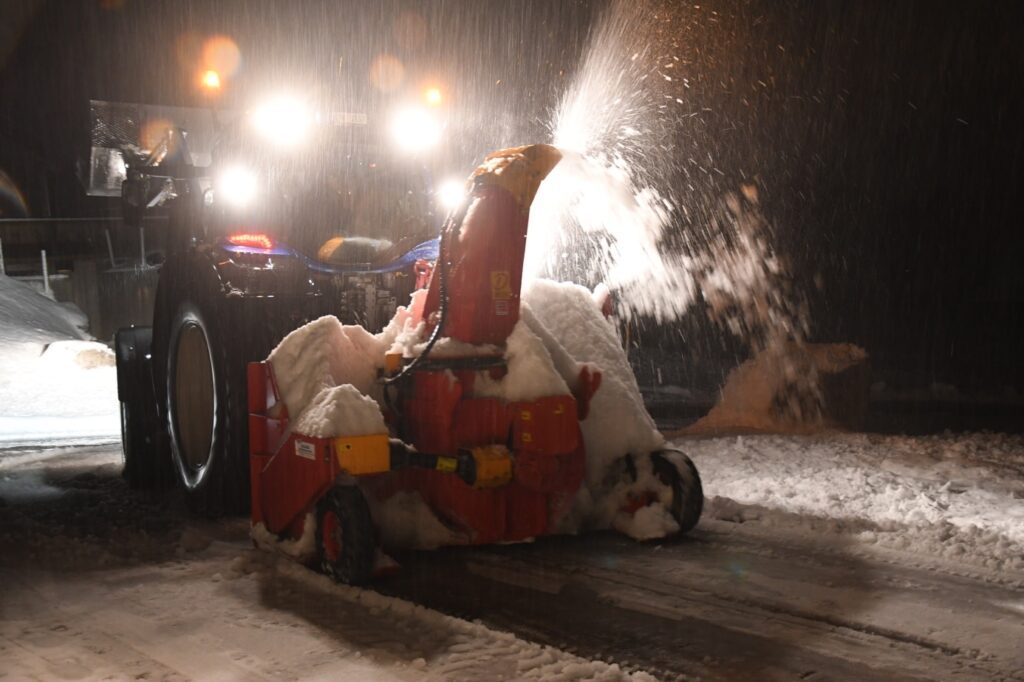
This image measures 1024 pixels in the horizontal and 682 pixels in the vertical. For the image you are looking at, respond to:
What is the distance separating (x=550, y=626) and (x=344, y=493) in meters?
1.23

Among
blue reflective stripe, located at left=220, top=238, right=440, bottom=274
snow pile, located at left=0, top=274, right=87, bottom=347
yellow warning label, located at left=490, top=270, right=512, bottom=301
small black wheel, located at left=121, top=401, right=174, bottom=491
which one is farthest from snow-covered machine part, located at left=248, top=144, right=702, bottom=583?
snow pile, located at left=0, top=274, right=87, bottom=347

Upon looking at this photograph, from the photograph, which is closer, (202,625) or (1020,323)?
(202,625)

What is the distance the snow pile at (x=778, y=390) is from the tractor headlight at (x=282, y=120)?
5.37 m

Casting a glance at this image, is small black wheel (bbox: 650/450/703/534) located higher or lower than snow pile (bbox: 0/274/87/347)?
lower

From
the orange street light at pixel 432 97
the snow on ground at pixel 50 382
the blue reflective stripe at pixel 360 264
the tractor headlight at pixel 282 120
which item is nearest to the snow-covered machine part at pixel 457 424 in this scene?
the blue reflective stripe at pixel 360 264

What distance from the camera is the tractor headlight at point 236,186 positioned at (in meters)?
6.78

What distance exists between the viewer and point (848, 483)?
734 centimetres

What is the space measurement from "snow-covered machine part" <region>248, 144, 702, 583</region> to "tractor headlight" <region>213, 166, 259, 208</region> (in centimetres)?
163

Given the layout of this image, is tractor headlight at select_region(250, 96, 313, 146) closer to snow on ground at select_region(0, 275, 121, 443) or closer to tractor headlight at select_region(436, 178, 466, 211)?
tractor headlight at select_region(436, 178, 466, 211)

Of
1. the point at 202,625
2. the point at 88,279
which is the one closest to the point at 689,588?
the point at 202,625

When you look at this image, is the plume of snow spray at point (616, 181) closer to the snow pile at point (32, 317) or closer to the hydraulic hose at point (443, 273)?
the hydraulic hose at point (443, 273)

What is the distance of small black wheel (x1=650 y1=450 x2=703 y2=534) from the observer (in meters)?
5.65

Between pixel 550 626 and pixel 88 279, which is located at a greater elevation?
pixel 88 279

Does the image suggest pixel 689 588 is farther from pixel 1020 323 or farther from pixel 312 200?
pixel 1020 323
